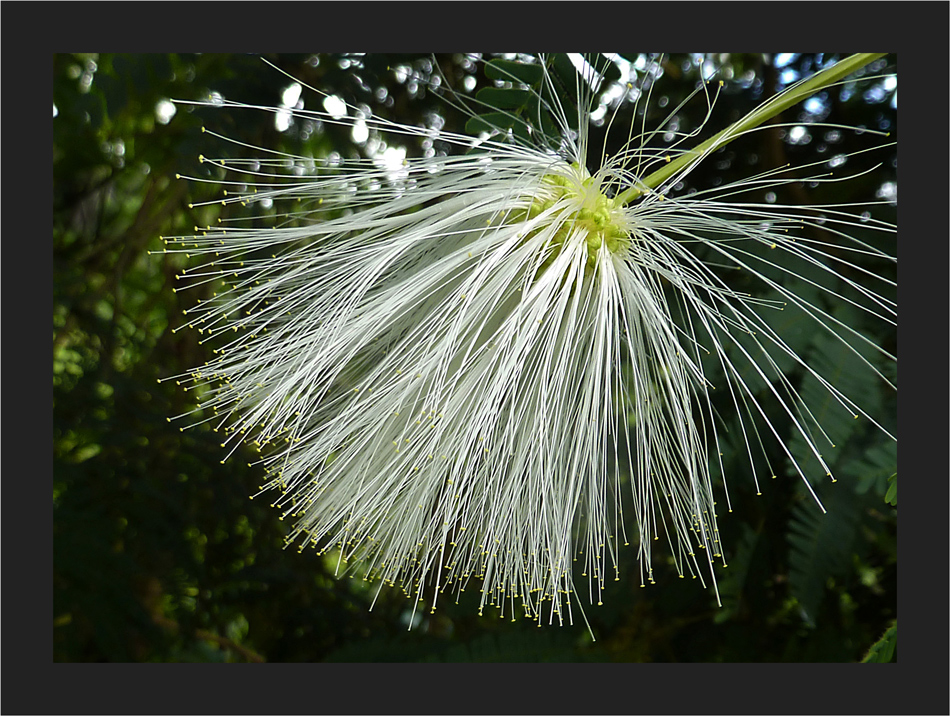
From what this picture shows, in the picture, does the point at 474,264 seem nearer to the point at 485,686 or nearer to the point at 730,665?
the point at 485,686

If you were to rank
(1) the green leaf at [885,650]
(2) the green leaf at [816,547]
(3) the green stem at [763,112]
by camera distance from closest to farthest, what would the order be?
(3) the green stem at [763,112] < (1) the green leaf at [885,650] < (2) the green leaf at [816,547]

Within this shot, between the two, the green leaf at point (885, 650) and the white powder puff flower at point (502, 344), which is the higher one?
the white powder puff flower at point (502, 344)

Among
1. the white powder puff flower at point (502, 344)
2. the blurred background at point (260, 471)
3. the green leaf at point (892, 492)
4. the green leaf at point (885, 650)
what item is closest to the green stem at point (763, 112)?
the white powder puff flower at point (502, 344)

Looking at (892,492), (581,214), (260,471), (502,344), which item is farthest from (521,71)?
(260,471)

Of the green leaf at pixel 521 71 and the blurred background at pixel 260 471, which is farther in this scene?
the blurred background at pixel 260 471

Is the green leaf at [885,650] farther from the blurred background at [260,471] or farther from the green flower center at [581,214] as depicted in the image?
the green flower center at [581,214]

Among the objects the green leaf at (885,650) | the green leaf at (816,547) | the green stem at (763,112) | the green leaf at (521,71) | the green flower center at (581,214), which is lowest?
the green leaf at (885,650)
